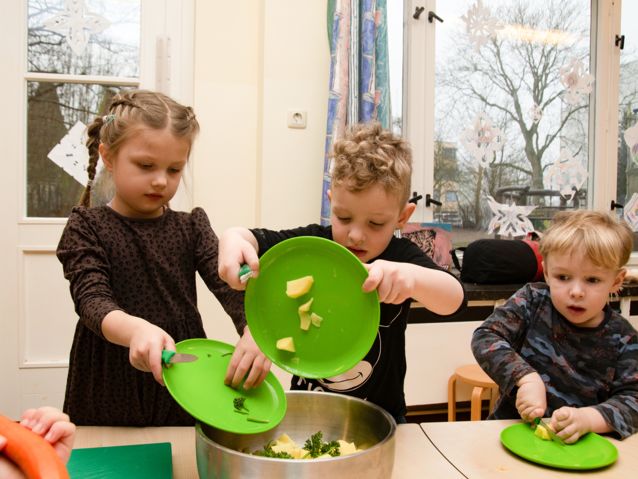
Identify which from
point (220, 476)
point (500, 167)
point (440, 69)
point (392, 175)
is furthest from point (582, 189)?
point (220, 476)

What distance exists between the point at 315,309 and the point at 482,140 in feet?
8.72

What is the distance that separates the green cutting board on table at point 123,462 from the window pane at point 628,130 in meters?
3.46

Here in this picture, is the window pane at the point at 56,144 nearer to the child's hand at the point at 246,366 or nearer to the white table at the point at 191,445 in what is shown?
the white table at the point at 191,445

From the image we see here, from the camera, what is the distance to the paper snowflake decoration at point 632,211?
3543 mm

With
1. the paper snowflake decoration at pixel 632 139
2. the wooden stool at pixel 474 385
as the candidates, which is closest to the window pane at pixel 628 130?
the paper snowflake decoration at pixel 632 139

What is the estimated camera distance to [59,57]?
2602mm

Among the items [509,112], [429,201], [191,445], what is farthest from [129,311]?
[509,112]

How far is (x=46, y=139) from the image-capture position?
261 centimetres

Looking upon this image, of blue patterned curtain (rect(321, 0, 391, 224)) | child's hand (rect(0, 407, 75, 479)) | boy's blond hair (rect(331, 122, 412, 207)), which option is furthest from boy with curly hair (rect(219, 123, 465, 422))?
blue patterned curtain (rect(321, 0, 391, 224))

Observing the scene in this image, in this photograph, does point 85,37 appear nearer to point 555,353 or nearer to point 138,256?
point 138,256

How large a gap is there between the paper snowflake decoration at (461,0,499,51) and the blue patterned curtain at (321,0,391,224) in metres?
0.68

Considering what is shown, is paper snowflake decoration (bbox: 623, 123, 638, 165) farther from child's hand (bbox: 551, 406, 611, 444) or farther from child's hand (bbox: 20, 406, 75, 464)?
child's hand (bbox: 20, 406, 75, 464)

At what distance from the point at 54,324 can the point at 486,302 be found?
1957 millimetres

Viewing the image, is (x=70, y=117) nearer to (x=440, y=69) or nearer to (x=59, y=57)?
(x=59, y=57)
